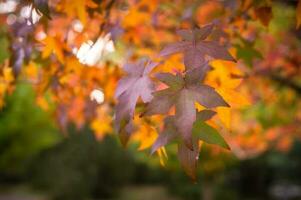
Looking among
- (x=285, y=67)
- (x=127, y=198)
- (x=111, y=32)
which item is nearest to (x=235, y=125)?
(x=285, y=67)

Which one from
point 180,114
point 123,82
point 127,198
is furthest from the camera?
point 127,198

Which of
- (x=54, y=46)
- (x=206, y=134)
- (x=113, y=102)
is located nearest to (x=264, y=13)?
(x=206, y=134)

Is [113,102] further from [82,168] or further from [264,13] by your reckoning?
[82,168]

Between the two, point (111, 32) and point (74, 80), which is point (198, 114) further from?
point (74, 80)

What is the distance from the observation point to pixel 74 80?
7.13 feet

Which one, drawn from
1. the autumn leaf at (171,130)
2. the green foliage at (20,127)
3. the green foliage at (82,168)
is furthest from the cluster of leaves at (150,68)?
the green foliage at (82,168)

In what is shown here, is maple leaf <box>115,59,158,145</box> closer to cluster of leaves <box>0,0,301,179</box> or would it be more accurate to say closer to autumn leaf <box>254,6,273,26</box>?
cluster of leaves <box>0,0,301,179</box>

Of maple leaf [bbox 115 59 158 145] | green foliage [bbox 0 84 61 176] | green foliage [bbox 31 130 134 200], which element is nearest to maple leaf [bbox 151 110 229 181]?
maple leaf [bbox 115 59 158 145]

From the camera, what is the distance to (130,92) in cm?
113

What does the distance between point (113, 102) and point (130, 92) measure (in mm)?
1253

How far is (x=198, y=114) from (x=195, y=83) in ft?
0.35

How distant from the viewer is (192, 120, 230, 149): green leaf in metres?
1.08

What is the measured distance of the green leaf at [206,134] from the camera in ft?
3.56

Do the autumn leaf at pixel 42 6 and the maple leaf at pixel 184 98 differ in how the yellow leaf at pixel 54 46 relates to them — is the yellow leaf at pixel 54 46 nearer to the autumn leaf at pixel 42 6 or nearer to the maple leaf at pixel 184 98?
the autumn leaf at pixel 42 6
